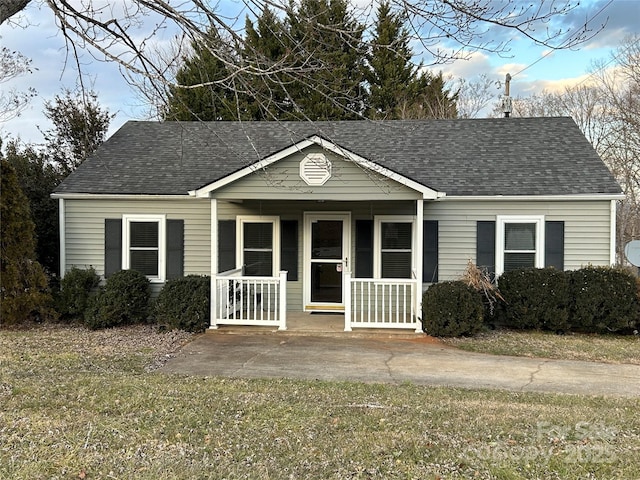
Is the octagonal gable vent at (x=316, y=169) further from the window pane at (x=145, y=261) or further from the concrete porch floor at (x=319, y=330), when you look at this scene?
the window pane at (x=145, y=261)

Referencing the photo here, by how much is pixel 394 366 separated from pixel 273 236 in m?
5.04

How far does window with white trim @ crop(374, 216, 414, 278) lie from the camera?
35.9 feet

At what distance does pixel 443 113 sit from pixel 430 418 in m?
A: 19.8

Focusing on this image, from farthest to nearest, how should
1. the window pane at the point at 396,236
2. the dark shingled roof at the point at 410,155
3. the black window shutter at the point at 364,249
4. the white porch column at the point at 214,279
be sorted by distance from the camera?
the black window shutter at the point at 364,249 < the window pane at the point at 396,236 < the dark shingled roof at the point at 410,155 < the white porch column at the point at 214,279

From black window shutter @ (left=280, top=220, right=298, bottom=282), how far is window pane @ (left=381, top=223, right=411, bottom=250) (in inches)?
77.8

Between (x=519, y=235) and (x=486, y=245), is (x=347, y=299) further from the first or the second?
(x=519, y=235)

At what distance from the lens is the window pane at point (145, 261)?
36.6ft

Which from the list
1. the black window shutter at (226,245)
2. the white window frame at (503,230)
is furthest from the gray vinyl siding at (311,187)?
the white window frame at (503,230)

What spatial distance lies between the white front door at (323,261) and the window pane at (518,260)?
11.5 ft

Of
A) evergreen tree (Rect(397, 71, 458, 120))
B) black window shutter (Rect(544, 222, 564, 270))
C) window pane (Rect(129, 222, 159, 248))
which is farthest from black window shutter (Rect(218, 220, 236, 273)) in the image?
evergreen tree (Rect(397, 71, 458, 120))

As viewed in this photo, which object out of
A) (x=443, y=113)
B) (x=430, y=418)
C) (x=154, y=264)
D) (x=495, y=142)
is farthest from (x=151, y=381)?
(x=443, y=113)

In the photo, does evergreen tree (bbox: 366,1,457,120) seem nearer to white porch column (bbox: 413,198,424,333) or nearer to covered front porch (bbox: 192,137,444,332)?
covered front porch (bbox: 192,137,444,332)

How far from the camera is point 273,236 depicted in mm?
11352

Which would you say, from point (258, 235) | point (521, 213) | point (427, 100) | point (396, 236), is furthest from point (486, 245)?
point (427, 100)
